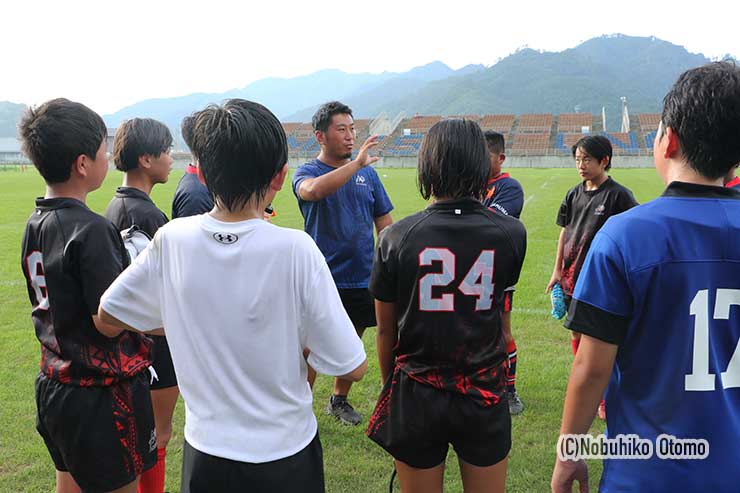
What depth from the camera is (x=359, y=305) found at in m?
4.36

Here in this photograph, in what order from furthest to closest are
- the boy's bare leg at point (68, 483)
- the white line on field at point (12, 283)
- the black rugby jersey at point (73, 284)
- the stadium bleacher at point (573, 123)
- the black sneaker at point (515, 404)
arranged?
the stadium bleacher at point (573, 123)
the white line on field at point (12, 283)
the black sneaker at point (515, 404)
the boy's bare leg at point (68, 483)
the black rugby jersey at point (73, 284)

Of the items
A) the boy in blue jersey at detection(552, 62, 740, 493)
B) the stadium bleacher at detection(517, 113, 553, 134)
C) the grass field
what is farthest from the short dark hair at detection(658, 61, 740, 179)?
the stadium bleacher at detection(517, 113, 553, 134)

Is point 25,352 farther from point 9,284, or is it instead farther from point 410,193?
point 410,193

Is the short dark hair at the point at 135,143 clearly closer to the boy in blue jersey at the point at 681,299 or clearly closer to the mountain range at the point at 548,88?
the boy in blue jersey at the point at 681,299

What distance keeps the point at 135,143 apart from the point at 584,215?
3.49 meters

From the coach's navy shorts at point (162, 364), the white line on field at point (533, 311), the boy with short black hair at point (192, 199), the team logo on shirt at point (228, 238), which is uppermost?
the team logo on shirt at point (228, 238)

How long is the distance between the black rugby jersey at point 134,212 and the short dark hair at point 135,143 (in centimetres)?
16

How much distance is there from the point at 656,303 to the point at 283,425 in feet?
3.89

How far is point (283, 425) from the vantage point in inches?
66.5

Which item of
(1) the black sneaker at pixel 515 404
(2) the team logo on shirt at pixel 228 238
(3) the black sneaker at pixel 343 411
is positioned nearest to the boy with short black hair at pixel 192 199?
(3) the black sneaker at pixel 343 411

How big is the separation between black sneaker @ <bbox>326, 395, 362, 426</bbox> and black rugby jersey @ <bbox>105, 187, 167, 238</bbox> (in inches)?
83.1

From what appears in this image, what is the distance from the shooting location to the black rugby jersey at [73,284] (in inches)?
79.6

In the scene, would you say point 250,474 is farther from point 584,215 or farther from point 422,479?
point 584,215

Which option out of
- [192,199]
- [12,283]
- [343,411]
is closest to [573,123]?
[12,283]
